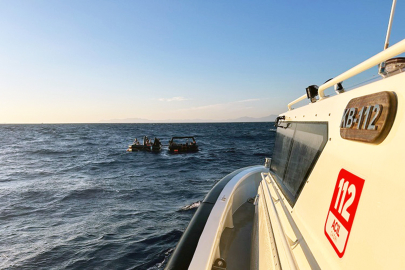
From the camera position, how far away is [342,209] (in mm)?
1601

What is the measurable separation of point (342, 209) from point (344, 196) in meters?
0.09

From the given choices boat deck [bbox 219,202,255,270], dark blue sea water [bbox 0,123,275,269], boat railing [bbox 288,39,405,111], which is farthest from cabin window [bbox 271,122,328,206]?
dark blue sea water [bbox 0,123,275,269]

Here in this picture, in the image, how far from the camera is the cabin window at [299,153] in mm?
2313

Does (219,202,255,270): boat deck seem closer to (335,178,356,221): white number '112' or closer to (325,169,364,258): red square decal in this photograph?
(325,169,364,258): red square decal

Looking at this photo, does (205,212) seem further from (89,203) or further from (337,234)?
(89,203)

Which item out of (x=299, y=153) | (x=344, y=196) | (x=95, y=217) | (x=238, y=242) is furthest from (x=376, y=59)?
(x=95, y=217)

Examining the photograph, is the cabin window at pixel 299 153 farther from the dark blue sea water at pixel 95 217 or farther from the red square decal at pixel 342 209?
the dark blue sea water at pixel 95 217

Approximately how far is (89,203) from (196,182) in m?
7.01

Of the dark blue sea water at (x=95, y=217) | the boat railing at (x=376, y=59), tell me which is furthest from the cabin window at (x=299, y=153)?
the dark blue sea water at (x=95, y=217)

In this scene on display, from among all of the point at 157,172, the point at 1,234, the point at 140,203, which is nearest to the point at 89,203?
the point at 140,203

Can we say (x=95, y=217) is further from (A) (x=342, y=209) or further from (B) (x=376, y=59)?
(B) (x=376, y=59)

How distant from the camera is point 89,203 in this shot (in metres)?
12.5

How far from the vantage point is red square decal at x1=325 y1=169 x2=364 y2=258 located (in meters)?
1.47

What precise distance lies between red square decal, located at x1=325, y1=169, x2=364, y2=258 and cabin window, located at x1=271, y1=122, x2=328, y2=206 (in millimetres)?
555
